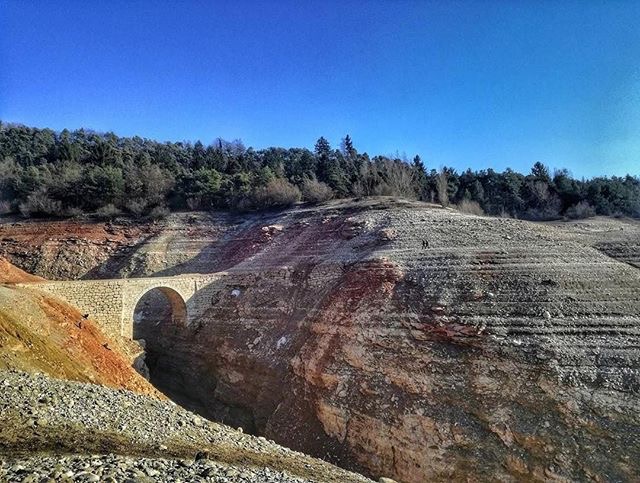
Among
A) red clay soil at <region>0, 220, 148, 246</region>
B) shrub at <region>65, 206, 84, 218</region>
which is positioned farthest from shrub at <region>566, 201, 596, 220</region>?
shrub at <region>65, 206, 84, 218</region>

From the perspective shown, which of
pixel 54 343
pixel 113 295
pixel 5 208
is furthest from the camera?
pixel 5 208

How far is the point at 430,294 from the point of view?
22062 mm

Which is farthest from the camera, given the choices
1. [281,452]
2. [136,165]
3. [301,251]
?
[136,165]

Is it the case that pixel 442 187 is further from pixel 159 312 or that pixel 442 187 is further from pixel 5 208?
pixel 5 208

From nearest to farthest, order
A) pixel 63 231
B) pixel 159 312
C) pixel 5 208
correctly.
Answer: pixel 159 312
pixel 63 231
pixel 5 208

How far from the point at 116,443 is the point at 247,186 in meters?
38.1

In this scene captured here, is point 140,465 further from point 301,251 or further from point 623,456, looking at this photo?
point 301,251

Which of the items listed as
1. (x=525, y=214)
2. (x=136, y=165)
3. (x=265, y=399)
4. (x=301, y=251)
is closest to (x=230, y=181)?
(x=136, y=165)

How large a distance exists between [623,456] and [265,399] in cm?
1512

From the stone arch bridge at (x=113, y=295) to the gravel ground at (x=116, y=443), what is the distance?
1066 centimetres

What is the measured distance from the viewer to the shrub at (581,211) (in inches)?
1651

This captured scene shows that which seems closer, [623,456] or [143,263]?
[623,456]

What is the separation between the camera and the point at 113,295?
80.6ft

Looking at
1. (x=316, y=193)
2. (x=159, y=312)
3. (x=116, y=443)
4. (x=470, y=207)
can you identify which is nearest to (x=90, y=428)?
(x=116, y=443)
